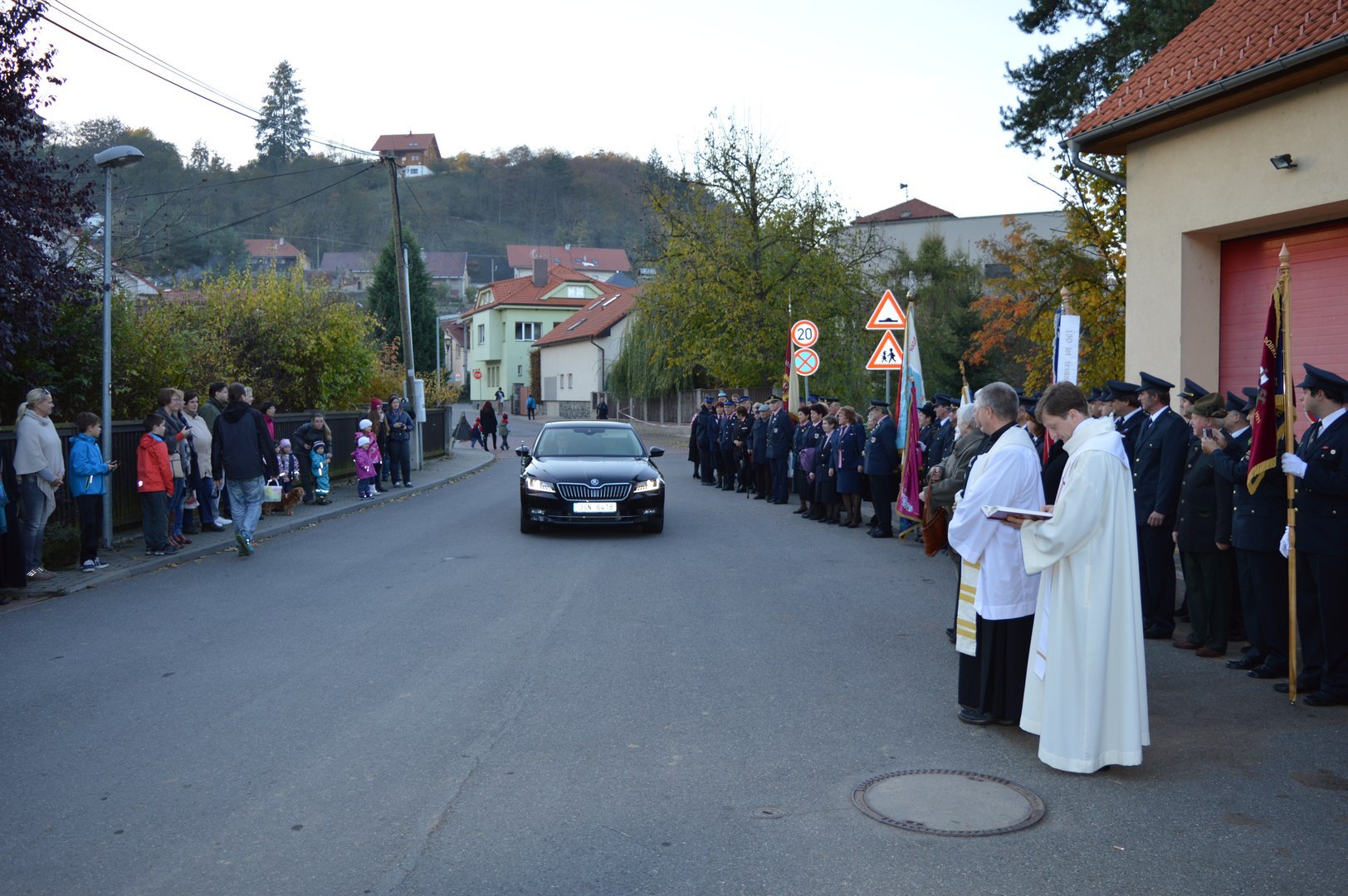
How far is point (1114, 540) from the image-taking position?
5.35 metres

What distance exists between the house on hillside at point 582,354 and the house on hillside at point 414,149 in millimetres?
70100

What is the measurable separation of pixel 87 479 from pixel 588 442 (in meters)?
6.76

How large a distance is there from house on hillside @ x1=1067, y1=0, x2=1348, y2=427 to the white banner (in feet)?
9.41

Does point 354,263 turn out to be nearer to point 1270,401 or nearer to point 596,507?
point 596,507

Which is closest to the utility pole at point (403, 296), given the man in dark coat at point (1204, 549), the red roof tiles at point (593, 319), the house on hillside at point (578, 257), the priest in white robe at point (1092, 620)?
the man in dark coat at point (1204, 549)

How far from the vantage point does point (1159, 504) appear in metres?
8.31

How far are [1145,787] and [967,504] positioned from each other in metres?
1.70

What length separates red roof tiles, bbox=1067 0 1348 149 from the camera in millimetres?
10796

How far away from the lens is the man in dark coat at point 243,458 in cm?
1281

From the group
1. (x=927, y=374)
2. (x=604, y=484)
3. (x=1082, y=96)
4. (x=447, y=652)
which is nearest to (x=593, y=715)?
(x=447, y=652)

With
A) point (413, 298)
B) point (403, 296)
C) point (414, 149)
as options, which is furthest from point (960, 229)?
point (414, 149)

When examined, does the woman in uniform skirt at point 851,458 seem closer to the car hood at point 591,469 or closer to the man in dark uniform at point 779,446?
the car hood at point 591,469

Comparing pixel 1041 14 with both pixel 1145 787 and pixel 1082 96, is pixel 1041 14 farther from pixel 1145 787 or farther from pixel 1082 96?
pixel 1145 787

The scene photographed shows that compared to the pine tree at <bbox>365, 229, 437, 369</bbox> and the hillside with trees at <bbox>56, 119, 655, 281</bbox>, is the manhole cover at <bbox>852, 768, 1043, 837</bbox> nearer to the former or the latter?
the pine tree at <bbox>365, 229, 437, 369</bbox>
